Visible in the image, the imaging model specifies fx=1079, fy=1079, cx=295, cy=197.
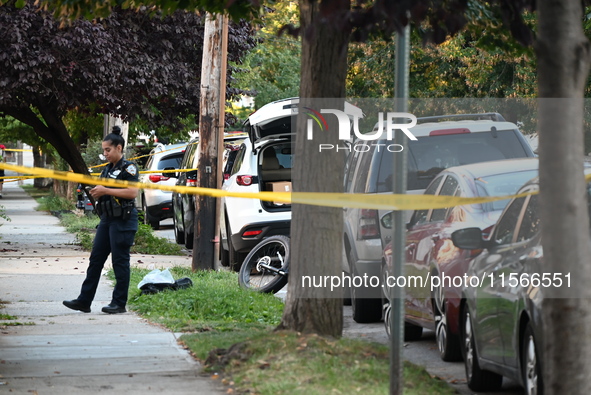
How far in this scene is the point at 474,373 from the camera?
23.0 ft

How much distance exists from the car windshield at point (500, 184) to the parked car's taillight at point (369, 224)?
6.94 ft

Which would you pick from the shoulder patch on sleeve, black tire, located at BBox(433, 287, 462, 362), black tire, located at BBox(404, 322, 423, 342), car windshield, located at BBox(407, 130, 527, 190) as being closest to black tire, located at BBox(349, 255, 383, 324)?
black tire, located at BBox(404, 322, 423, 342)

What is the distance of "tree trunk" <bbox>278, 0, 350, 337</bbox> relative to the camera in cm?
750

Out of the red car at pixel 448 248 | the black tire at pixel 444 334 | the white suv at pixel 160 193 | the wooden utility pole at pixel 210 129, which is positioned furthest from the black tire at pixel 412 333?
the white suv at pixel 160 193

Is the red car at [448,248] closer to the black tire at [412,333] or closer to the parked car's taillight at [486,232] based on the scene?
the parked car's taillight at [486,232]

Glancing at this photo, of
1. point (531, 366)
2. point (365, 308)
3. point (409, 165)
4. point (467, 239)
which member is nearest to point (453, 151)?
point (409, 165)

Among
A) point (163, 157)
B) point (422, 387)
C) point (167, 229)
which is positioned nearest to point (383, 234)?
point (422, 387)

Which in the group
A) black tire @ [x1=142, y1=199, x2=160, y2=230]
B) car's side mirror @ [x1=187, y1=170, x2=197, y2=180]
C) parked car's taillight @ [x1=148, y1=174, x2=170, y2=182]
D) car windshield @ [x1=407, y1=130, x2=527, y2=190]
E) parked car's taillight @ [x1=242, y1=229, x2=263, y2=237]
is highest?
car windshield @ [x1=407, y1=130, x2=527, y2=190]

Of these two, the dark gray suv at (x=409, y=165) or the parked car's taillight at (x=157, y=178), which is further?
the parked car's taillight at (x=157, y=178)

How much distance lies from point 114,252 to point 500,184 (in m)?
4.08

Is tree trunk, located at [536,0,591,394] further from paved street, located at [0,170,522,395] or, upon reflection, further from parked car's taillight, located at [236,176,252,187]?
parked car's taillight, located at [236,176,252,187]

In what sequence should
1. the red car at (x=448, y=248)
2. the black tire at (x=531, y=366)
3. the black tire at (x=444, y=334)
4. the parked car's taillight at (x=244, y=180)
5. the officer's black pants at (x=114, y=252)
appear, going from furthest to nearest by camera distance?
1. the parked car's taillight at (x=244, y=180)
2. the officer's black pants at (x=114, y=252)
3. the black tire at (x=444, y=334)
4. the red car at (x=448, y=248)
5. the black tire at (x=531, y=366)

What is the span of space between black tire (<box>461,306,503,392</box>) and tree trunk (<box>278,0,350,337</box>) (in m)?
0.99

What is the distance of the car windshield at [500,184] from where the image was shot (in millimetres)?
8266
